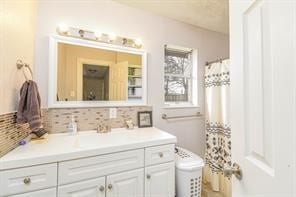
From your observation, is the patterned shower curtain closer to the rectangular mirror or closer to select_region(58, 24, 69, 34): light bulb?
the rectangular mirror

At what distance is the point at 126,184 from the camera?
1.47 metres

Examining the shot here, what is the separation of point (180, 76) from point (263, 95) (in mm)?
2137

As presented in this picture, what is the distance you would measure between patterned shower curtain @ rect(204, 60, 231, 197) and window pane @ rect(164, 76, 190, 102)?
1.04 feet

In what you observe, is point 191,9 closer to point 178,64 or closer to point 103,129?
point 178,64

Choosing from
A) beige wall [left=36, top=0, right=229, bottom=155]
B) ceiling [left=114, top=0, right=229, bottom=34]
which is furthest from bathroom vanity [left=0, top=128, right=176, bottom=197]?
ceiling [left=114, top=0, right=229, bottom=34]

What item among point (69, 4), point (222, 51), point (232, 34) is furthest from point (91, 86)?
point (222, 51)

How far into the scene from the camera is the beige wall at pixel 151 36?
1734 millimetres

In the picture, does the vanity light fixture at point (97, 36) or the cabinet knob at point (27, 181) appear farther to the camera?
the vanity light fixture at point (97, 36)

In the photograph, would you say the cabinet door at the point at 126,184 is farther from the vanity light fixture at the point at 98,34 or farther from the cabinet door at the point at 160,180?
the vanity light fixture at the point at 98,34

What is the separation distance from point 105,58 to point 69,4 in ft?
2.11

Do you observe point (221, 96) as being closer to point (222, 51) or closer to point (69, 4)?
Result: point (222, 51)

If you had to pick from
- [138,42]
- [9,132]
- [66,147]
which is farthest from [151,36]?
[9,132]

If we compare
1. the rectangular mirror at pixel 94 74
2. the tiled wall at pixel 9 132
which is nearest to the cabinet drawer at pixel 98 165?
the tiled wall at pixel 9 132

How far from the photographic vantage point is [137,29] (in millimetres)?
2203
